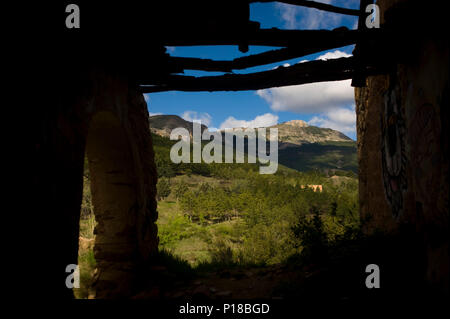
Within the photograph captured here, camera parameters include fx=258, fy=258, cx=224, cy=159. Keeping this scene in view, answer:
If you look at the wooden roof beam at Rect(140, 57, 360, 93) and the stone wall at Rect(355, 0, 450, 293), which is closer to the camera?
the stone wall at Rect(355, 0, 450, 293)

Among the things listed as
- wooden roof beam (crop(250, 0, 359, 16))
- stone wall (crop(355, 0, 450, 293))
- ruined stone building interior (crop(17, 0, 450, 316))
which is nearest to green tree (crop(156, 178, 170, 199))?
ruined stone building interior (crop(17, 0, 450, 316))

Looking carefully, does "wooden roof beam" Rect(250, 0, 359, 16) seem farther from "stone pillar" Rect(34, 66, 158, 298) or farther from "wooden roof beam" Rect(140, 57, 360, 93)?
"stone pillar" Rect(34, 66, 158, 298)

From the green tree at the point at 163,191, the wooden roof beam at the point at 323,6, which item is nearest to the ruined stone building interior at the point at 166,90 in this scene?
the wooden roof beam at the point at 323,6

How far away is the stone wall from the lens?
2304mm

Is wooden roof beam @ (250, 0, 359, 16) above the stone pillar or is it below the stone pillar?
above

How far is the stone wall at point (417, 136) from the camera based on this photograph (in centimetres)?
230

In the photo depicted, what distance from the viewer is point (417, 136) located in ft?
9.04

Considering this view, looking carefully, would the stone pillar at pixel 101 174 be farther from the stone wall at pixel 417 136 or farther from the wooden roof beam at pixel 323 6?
the stone wall at pixel 417 136

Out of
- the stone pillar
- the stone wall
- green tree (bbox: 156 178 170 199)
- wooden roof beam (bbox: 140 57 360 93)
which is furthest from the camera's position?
green tree (bbox: 156 178 170 199)

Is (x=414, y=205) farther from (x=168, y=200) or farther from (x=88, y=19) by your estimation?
(x=168, y=200)

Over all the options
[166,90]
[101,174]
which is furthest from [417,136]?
[101,174]

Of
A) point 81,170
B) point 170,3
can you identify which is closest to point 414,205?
point 170,3

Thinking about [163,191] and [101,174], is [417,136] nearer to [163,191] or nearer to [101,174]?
[101,174]

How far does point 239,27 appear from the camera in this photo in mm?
2662
